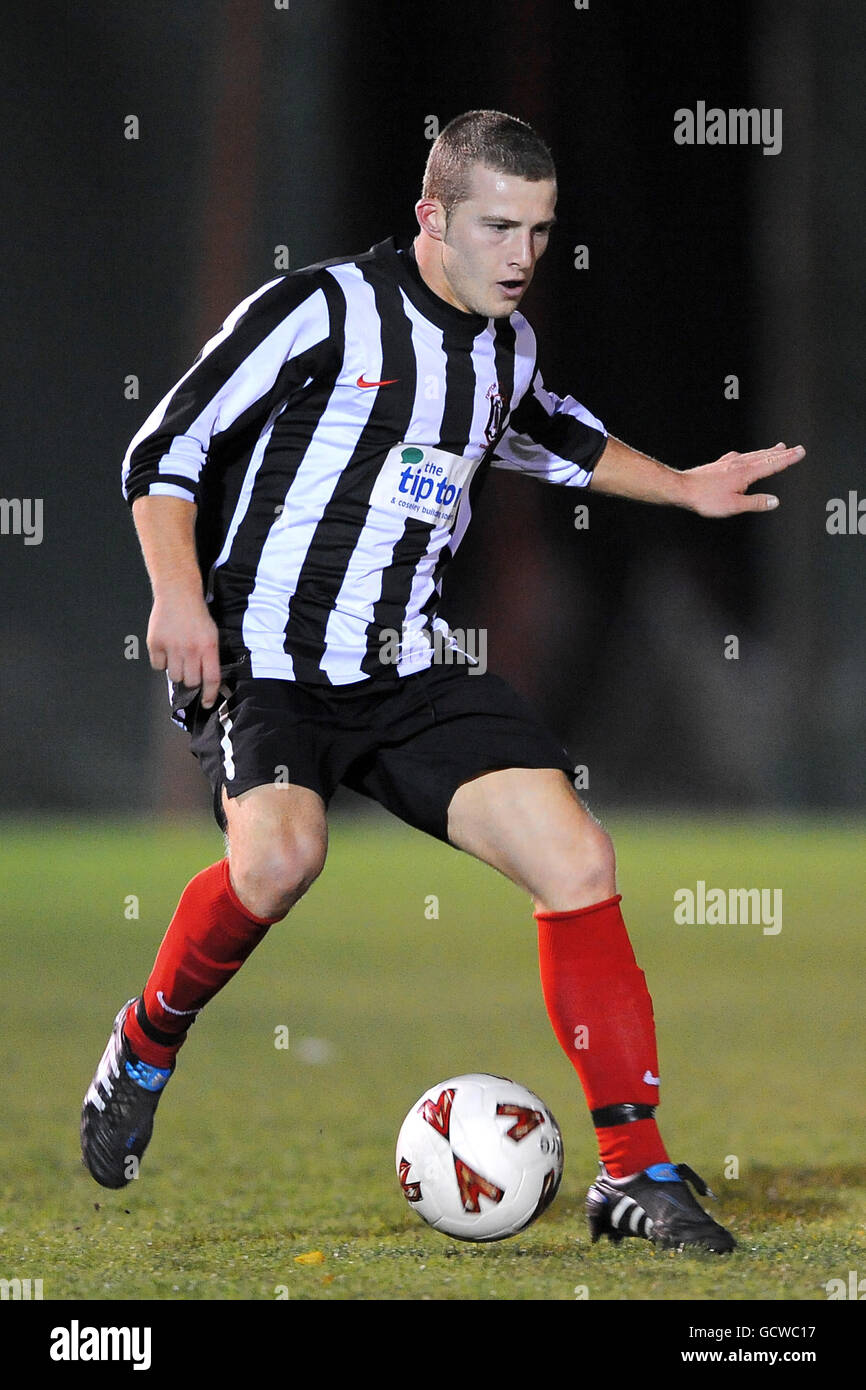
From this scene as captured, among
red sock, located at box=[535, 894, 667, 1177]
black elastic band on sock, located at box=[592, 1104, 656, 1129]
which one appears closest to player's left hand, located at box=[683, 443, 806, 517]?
red sock, located at box=[535, 894, 667, 1177]

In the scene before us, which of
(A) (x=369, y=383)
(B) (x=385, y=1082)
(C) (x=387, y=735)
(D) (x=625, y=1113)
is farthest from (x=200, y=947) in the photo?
(B) (x=385, y=1082)

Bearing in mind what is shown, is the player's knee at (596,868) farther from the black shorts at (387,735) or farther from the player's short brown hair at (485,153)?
the player's short brown hair at (485,153)

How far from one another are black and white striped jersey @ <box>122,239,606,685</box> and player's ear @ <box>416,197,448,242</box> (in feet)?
0.27

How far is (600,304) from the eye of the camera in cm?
1127

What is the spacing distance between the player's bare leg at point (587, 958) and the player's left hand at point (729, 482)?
700mm

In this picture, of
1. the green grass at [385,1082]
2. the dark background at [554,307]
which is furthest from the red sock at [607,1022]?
the dark background at [554,307]

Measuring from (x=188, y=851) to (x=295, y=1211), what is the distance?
6298 mm

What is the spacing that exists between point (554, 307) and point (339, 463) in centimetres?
864

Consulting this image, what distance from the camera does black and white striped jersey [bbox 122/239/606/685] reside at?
8.71 feet

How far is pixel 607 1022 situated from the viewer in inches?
99.5

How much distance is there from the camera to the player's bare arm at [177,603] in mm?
2387

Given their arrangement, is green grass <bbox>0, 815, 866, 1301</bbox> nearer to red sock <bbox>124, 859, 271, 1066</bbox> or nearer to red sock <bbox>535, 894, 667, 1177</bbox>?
red sock <bbox>535, 894, 667, 1177</bbox>

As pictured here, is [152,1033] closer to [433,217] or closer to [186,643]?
[186,643]

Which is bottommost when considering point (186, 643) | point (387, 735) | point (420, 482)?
point (387, 735)
